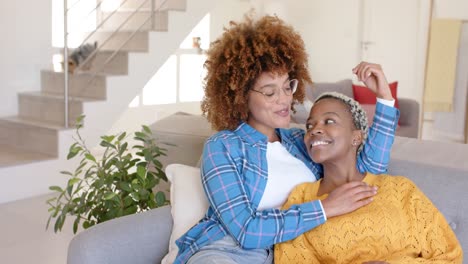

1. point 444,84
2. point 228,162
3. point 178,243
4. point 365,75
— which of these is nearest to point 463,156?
point 365,75

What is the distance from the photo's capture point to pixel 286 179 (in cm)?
176

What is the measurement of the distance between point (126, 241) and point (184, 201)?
0.77ft

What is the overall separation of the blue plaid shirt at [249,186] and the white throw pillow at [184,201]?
4cm

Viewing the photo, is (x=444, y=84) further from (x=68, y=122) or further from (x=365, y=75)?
(x=365, y=75)

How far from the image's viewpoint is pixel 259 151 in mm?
1747

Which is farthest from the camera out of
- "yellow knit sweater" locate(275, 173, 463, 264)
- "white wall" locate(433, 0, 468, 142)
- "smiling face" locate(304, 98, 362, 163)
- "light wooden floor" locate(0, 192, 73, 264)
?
"white wall" locate(433, 0, 468, 142)

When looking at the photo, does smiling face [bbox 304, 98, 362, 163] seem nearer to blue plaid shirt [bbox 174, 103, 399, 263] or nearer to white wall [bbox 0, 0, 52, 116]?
blue plaid shirt [bbox 174, 103, 399, 263]

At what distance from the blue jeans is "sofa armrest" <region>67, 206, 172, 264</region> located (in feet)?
0.50

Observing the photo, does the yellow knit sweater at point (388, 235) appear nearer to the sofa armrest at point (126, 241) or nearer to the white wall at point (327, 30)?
the sofa armrest at point (126, 241)

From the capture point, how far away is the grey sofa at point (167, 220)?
1582 millimetres

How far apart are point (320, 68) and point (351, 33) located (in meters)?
0.57

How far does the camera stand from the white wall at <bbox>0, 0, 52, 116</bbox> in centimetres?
475

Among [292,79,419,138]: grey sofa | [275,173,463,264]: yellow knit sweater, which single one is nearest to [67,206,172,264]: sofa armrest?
[275,173,463,264]: yellow knit sweater

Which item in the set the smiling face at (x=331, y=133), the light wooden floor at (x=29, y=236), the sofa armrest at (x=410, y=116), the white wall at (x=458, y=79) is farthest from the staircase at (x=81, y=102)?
the smiling face at (x=331, y=133)
